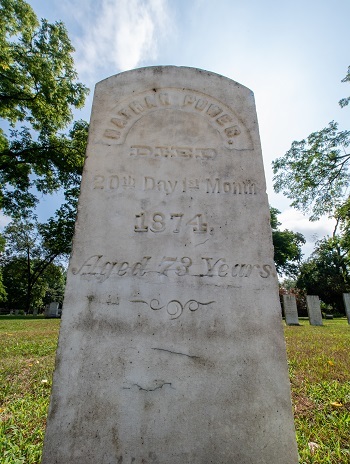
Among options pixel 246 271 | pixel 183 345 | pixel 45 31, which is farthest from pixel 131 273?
pixel 45 31

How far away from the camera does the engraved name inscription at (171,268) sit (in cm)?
199

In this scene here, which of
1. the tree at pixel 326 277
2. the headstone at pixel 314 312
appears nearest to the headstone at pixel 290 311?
the headstone at pixel 314 312

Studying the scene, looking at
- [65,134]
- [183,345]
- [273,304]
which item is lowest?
[183,345]

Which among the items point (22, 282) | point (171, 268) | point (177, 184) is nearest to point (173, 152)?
point (177, 184)

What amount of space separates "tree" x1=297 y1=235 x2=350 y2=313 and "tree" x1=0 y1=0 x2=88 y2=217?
2804 cm

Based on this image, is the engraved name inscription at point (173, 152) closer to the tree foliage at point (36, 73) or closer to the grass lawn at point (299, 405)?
the grass lawn at point (299, 405)

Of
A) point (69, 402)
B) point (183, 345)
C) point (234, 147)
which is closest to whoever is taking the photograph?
point (69, 402)

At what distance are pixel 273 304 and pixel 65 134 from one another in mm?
14073

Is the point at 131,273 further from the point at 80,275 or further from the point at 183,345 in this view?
the point at 183,345

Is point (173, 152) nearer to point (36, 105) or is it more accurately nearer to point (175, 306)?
point (175, 306)

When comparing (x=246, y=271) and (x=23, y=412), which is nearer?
(x=246, y=271)

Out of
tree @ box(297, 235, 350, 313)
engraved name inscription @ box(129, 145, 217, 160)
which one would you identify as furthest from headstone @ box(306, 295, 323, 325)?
tree @ box(297, 235, 350, 313)

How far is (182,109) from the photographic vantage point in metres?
2.46

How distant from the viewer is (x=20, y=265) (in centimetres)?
3388
